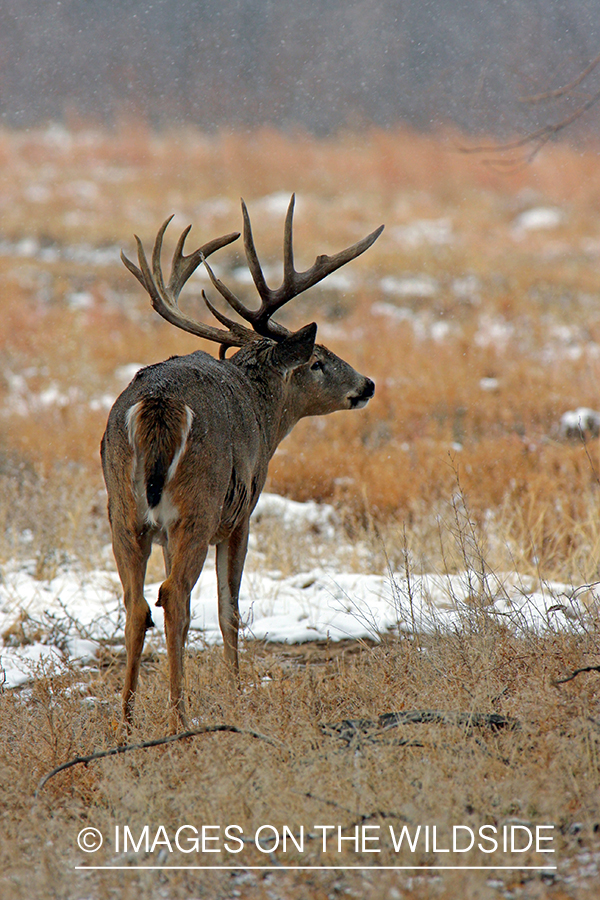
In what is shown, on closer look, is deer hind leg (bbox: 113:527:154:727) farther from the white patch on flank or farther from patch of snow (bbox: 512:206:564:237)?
patch of snow (bbox: 512:206:564:237)

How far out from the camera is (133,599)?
13.0 feet

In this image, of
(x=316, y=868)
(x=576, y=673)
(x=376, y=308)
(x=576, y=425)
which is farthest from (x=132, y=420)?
(x=376, y=308)

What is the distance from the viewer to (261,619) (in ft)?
19.6

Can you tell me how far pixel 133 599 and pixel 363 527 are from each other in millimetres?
3977

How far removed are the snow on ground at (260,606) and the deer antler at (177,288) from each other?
1619mm

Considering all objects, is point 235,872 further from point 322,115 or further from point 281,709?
point 322,115

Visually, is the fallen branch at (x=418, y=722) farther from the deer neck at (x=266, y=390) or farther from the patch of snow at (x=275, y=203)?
the patch of snow at (x=275, y=203)

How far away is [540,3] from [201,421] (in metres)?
42.0

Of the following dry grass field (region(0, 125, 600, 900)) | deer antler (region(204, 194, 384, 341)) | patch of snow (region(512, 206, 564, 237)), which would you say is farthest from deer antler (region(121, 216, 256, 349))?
patch of snow (region(512, 206, 564, 237))

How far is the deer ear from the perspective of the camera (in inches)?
195

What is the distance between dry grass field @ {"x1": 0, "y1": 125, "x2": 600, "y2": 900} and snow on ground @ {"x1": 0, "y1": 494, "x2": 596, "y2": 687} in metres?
0.19

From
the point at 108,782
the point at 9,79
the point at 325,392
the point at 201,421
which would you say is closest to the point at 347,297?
the point at 325,392

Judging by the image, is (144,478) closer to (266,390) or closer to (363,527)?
(266,390)

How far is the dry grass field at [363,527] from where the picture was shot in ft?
9.48
